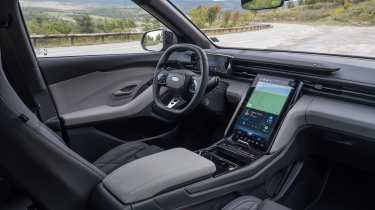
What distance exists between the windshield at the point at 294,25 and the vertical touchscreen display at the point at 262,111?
1.67ft

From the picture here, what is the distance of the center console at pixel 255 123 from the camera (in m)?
2.26

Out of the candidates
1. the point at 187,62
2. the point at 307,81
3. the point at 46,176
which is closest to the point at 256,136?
the point at 307,81

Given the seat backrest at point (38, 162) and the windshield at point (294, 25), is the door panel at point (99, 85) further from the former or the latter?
the seat backrest at point (38, 162)

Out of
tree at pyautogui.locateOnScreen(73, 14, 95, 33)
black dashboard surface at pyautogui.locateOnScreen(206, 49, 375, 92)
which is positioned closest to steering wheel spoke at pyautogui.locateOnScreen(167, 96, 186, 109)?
black dashboard surface at pyautogui.locateOnScreen(206, 49, 375, 92)

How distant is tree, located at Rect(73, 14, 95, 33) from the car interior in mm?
400

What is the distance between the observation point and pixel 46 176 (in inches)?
56.4

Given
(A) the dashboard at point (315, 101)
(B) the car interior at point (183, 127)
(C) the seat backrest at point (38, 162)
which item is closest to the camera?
(C) the seat backrest at point (38, 162)

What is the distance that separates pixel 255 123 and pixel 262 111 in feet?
0.29

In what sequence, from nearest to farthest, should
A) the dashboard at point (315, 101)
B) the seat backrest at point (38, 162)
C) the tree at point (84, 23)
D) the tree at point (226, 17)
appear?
the seat backrest at point (38, 162) → the dashboard at point (315, 101) → the tree at point (226, 17) → the tree at point (84, 23)

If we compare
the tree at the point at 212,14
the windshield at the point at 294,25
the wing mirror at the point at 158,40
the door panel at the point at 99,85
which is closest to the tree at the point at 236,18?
the windshield at the point at 294,25

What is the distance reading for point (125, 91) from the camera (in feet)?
11.0

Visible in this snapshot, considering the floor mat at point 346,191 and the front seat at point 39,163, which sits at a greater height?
the front seat at point 39,163

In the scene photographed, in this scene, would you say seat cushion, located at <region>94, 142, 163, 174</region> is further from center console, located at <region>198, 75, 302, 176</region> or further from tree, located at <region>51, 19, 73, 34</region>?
tree, located at <region>51, 19, 73, 34</region>

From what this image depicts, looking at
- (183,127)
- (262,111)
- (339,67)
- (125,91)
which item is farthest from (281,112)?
(125,91)
